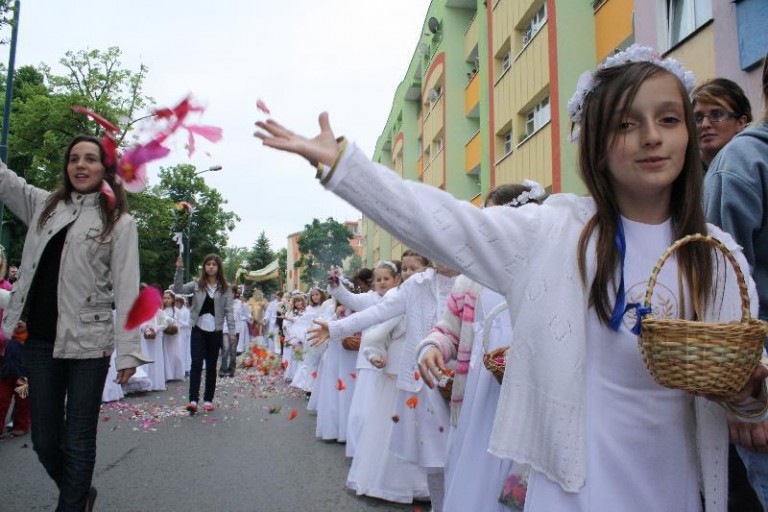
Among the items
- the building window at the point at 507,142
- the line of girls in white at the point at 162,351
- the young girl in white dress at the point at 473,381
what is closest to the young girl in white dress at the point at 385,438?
the young girl in white dress at the point at 473,381

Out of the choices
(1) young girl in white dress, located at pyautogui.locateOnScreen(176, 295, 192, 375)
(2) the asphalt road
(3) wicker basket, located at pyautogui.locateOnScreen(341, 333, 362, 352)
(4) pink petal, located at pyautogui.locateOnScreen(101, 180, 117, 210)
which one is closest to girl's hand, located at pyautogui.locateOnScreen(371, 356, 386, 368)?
(2) the asphalt road

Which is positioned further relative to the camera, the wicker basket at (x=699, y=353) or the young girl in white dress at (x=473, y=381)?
the young girl in white dress at (x=473, y=381)

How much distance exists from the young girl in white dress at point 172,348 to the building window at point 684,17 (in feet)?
38.9

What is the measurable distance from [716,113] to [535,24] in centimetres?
1559

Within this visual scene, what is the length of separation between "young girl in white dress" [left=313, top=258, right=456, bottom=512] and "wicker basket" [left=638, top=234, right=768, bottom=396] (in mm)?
2956

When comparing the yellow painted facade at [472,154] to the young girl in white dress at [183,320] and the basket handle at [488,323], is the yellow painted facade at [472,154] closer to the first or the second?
the young girl in white dress at [183,320]

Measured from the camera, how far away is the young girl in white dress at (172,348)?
15078 millimetres

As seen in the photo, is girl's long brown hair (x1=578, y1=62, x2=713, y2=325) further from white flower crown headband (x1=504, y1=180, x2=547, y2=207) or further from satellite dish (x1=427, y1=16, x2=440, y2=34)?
satellite dish (x1=427, y1=16, x2=440, y2=34)

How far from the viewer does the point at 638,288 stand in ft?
5.92

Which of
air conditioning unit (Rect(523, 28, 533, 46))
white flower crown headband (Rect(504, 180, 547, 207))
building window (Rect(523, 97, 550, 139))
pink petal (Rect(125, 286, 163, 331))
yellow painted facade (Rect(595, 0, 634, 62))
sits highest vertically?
air conditioning unit (Rect(523, 28, 533, 46))

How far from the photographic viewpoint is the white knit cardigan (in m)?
1.64

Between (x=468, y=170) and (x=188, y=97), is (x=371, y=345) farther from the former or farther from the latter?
(x=468, y=170)

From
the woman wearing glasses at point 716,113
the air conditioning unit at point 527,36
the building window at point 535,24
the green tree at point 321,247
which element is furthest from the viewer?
the green tree at point 321,247

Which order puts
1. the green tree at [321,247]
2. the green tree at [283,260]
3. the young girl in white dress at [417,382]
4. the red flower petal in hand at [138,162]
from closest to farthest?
the red flower petal in hand at [138,162] → the young girl in white dress at [417,382] → the green tree at [321,247] → the green tree at [283,260]
